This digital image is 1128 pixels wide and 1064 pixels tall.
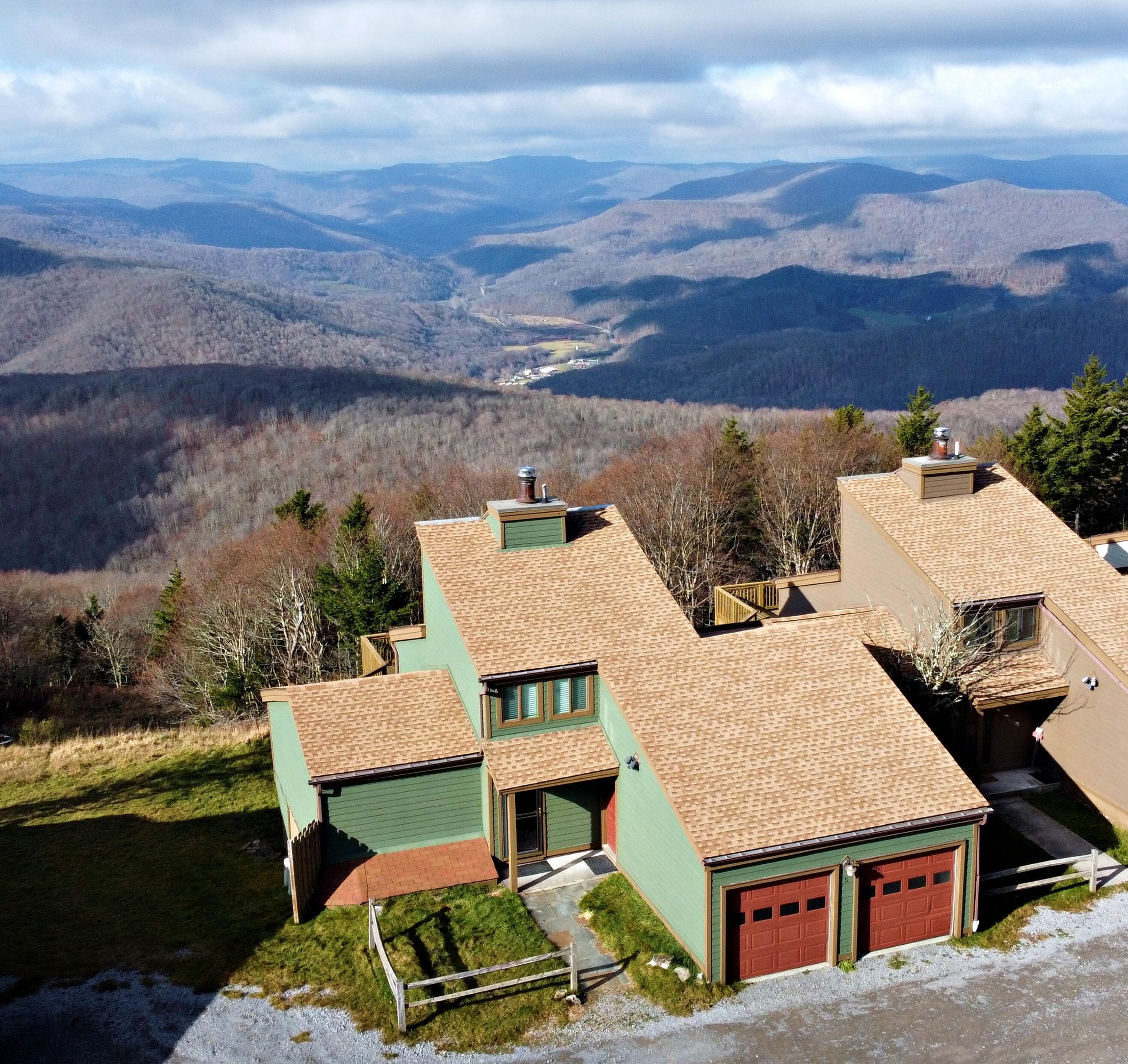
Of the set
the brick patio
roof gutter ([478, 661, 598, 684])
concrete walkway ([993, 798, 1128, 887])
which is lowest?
concrete walkway ([993, 798, 1128, 887])

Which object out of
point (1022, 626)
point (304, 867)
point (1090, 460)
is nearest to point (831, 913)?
point (304, 867)

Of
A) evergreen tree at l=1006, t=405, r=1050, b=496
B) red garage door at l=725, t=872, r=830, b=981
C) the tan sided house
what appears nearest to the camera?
red garage door at l=725, t=872, r=830, b=981

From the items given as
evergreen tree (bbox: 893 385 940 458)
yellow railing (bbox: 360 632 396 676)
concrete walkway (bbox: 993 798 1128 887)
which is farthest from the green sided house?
evergreen tree (bbox: 893 385 940 458)

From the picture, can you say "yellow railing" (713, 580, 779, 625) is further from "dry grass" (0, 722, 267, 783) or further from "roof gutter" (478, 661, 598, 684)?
"dry grass" (0, 722, 267, 783)

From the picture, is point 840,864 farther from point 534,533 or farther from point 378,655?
point 378,655

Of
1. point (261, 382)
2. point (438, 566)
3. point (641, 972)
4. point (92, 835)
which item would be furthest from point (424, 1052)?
point (261, 382)

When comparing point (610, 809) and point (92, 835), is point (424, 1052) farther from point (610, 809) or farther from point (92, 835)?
point (92, 835)

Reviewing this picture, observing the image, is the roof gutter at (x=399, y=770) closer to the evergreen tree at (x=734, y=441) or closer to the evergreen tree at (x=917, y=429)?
the evergreen tree at (x=734, y=441)
